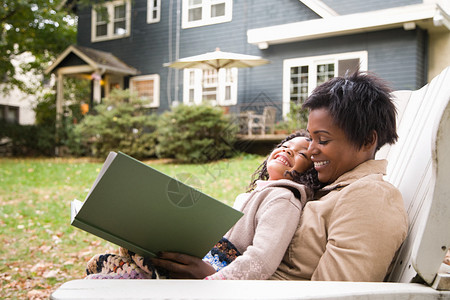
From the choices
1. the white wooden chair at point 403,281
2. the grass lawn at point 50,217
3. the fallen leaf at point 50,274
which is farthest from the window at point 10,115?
the white wooden chair at point 403,281

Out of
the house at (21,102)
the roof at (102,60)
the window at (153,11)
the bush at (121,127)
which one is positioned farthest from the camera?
the house at (21,102)

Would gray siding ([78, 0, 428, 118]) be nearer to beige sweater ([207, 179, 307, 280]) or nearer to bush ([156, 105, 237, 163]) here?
bush ([156, 105, 237, 163])

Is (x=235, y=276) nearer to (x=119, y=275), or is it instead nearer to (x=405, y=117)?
(x=119, y=275)

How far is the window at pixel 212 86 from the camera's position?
2.02m

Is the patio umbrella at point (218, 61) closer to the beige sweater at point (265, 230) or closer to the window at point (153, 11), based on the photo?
the window at point (153, 11)

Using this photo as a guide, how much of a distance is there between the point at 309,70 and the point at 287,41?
18 centimetres

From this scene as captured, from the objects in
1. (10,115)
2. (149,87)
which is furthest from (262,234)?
(10,115)

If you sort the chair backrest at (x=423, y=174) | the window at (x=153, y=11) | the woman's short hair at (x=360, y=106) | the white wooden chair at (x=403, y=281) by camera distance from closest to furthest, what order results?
the white wooden chair at (x=403, y=281)
the chair backrest at (x=423, y=174)
the woman's short hair at (x=360, y=106)
the window at (x=153, y=11)

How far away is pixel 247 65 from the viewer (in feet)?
6.36

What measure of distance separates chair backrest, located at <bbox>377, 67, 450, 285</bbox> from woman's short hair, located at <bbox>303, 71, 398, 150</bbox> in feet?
0.45

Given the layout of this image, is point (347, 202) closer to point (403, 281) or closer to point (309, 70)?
point (403, 281)


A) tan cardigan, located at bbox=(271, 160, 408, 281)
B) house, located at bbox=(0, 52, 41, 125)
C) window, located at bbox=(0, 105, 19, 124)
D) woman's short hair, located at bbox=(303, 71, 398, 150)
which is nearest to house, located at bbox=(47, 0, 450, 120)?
woman's short hair, located at bbox=(303, 71, 398, 150)

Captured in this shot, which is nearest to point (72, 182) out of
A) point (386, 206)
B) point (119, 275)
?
point (119, 275)

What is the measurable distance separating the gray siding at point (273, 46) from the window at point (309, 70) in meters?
0.03
